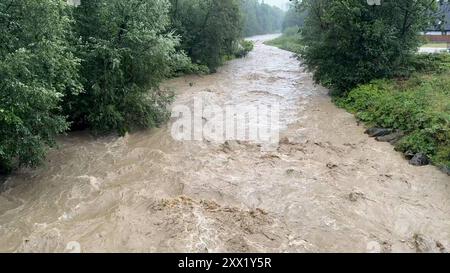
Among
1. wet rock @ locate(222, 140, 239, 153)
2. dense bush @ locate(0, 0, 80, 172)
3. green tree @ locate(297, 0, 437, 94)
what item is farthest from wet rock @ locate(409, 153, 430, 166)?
dense bush @ locate(0, 0, 80, 172)

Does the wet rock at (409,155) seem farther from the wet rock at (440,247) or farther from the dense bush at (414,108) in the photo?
the wet rock at (440,247)

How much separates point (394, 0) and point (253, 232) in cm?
1650

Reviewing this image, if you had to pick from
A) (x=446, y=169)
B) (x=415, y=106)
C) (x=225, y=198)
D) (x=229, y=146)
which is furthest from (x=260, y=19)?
(x=225, y=198)

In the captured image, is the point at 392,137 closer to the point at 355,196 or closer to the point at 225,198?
the point at 355,196

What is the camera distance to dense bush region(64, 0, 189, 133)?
14.5m

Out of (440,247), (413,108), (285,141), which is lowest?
(440,247)

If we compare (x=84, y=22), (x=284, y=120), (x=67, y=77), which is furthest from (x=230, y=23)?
(x=67, y=77)

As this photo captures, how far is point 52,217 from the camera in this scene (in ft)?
31.5

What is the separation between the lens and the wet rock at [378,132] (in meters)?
15.1

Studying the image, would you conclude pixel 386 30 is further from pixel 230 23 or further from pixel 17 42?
pixel 17 42

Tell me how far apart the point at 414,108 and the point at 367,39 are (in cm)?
630

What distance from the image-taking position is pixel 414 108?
49.7 feet

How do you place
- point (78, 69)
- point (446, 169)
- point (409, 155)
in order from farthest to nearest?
point (409, 155), point (78, 69), point (446, 169)

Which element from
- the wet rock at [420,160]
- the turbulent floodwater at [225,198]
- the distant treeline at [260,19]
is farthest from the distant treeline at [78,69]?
the distant treeline at [260,19]
